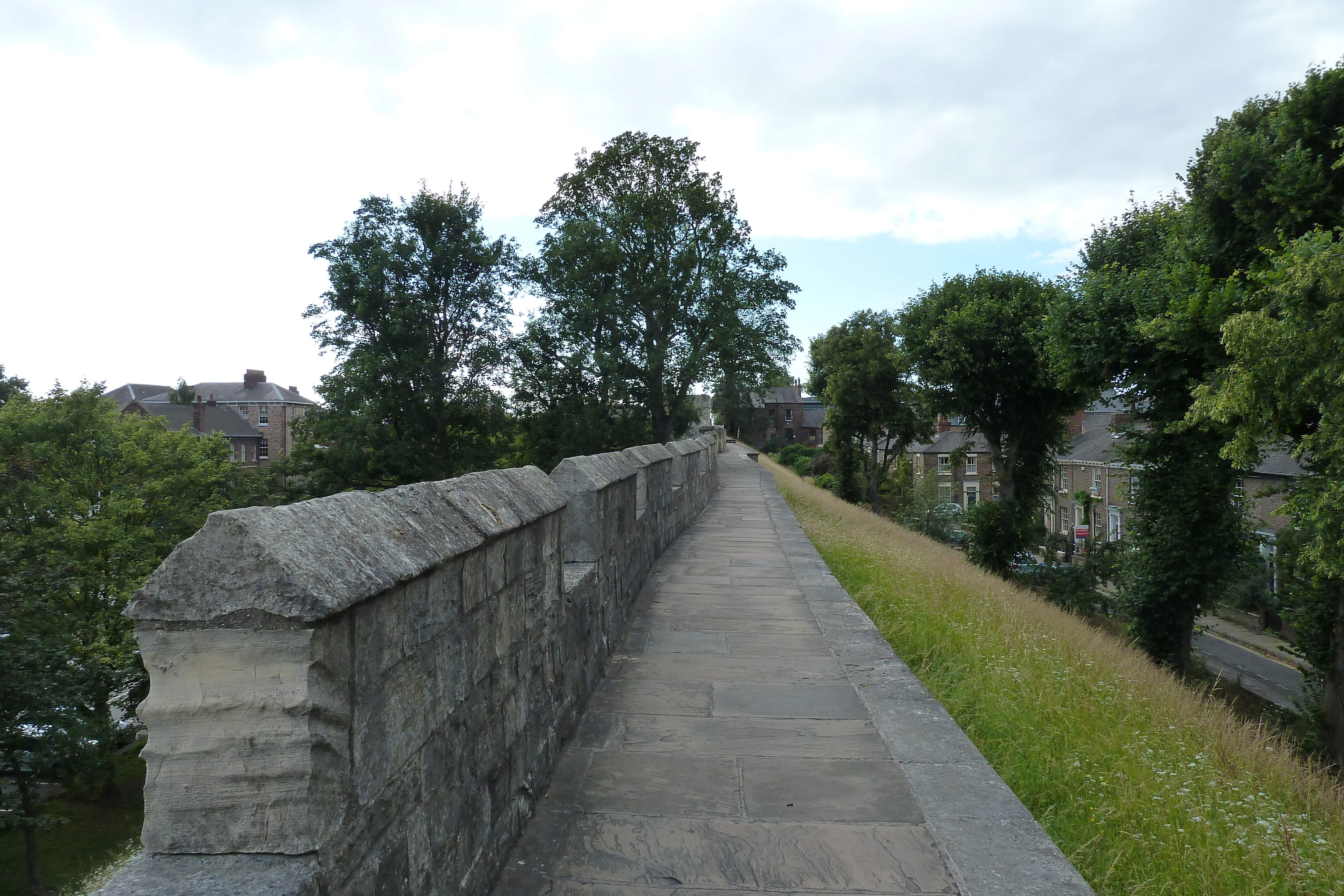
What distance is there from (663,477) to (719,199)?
87.0 feet

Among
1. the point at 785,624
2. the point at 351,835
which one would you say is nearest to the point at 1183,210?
the point at 785,624

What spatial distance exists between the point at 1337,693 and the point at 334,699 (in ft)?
43.2

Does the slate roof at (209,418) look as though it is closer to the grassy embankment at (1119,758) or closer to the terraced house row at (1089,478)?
the terraced house row at (1089,478)

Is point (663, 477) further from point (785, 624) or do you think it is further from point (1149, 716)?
point (1149, 716)

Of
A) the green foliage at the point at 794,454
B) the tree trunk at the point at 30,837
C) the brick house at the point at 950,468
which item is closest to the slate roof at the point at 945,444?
the brick house at the point at 950,468

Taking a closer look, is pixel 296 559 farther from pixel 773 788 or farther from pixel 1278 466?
pixel 1278 466

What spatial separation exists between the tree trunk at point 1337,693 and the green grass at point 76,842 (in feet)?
63.4

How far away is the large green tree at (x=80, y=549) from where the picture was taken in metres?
14.5

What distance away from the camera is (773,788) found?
362 cm

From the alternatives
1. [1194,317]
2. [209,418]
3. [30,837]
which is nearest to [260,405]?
[209,418]

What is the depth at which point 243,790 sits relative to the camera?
62.5 inches

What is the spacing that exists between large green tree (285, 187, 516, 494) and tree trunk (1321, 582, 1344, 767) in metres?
23.3

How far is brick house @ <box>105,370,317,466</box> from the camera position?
63.4m

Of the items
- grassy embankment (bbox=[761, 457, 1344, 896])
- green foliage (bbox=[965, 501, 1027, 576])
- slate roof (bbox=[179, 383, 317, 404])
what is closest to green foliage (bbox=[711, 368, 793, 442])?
green foliage (bbox=[965, 501, 1027, 576])
